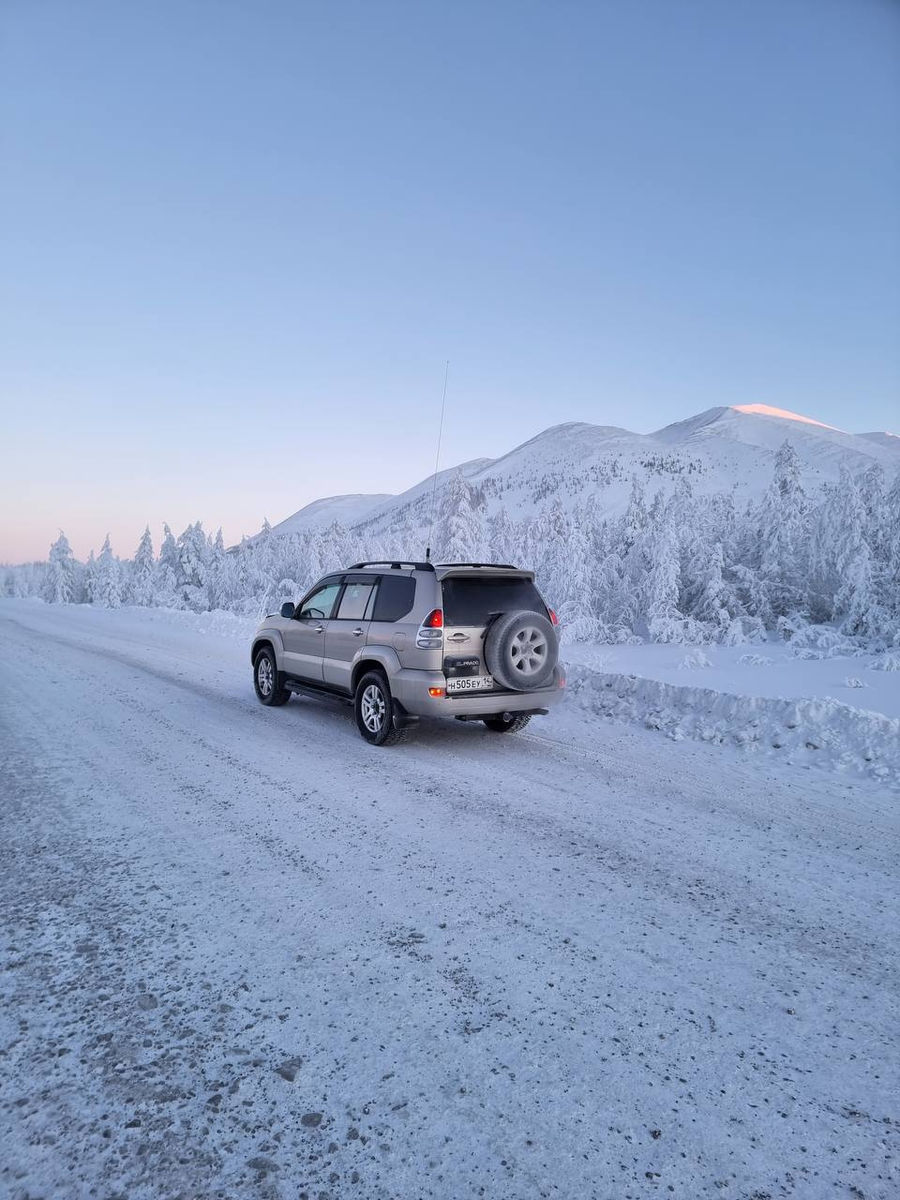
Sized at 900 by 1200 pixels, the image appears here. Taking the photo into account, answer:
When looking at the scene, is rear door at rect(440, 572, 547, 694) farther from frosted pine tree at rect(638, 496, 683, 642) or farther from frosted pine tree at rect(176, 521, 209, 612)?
frosted pine tree at rect(176, 521, 209, 612)

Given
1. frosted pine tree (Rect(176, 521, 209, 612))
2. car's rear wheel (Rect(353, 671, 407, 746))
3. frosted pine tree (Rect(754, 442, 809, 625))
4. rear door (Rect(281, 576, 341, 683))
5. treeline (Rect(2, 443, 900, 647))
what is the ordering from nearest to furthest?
1. car's rear wheel (Rect(353, 671, 407, 746))
2. rear door (Rect(281, 576, 341, 683))
3. treeline (Rect(2, 443, 900, 647))
4. frosted pine tree (Rect(754, 442, 809, 625))
5. frosted pine tree (Rect(176, 521, 209, 612))

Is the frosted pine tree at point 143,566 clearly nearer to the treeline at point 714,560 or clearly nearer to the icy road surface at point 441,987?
the treeline at point 714,560

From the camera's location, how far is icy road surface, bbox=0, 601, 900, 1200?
202 cm

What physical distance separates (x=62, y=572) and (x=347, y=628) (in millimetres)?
77366

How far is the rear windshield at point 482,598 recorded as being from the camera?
6.85 meters

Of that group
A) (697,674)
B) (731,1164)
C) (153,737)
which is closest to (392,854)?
(731,1164)

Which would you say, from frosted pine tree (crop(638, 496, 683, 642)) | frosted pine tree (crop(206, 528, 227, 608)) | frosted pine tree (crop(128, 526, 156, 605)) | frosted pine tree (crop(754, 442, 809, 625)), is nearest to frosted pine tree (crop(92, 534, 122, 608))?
frosted pine tree (crop(128, 526, 156, 605))

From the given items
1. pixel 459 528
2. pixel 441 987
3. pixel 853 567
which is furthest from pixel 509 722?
pixel 459 528

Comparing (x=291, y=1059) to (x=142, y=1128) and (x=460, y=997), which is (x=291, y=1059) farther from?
(x=460, y=997)

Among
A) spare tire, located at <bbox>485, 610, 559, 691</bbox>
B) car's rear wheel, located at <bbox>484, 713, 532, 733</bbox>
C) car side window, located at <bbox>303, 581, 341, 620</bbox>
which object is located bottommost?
car's rear wheel, located at <bbox>484, 713, 532, 733</bbox>

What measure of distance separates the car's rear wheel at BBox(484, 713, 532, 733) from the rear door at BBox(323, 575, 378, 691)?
187 cm

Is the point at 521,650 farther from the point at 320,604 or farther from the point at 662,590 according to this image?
the point at 662,590

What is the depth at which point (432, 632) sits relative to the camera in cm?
672

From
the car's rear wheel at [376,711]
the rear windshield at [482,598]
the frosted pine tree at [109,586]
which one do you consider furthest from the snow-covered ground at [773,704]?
the frosted pine tree at [109,586]
